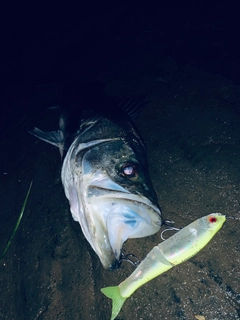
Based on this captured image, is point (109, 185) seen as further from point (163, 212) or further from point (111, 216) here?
point (163, 212)

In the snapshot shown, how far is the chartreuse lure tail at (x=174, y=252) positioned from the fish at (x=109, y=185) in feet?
0.70

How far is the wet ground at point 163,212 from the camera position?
8.55 ft

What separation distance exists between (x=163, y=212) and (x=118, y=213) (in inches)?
36.9

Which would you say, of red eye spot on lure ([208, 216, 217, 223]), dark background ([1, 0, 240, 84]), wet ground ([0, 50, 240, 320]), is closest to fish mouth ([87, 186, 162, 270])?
red eye spot on lure ([208, 216, 217, 223])

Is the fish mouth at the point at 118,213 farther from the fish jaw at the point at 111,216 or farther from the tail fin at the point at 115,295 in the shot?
the tail fin at the point at 115,295

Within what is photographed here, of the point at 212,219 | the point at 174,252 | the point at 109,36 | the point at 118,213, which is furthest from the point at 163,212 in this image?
the point at 109,36

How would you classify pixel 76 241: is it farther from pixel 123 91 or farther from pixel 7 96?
pixel 7 96

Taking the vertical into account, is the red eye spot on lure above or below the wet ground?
above

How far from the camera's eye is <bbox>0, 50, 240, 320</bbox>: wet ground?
2605 millimetres

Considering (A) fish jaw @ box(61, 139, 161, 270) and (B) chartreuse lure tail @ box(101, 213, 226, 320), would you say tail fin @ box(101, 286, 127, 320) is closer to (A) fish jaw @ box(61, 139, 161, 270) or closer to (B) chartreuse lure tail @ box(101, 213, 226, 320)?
(B) chartreuse lure tail @ box(101, 213, 226, 320)

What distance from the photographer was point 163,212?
3.21m

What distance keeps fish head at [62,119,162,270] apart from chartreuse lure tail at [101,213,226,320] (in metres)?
0.22

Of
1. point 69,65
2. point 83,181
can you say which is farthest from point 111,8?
point 83,181

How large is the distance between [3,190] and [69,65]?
3789 mm
